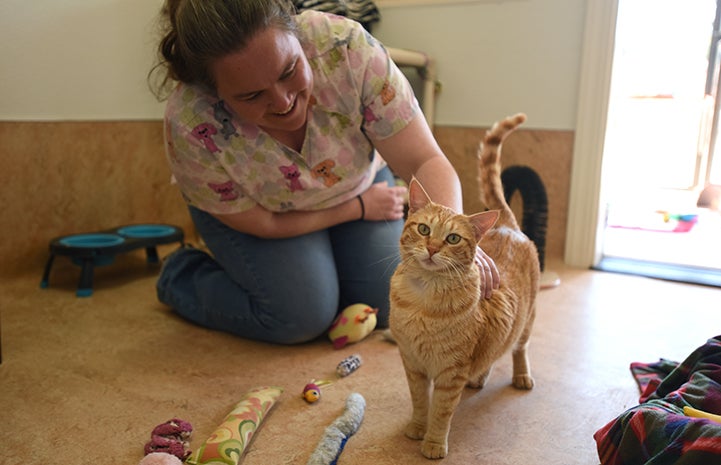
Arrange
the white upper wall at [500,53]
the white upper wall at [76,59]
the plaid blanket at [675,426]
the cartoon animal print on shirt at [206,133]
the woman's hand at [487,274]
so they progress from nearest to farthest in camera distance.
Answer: the plaid blanket at [675,426] < the woman's hand at [487,274] < the cartoon animal print on shirt at [206,133] < the white upper wall at [76,59] < the white upper wall at [500,53]

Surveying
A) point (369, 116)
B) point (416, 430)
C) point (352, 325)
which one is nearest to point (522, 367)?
point (416, 430)

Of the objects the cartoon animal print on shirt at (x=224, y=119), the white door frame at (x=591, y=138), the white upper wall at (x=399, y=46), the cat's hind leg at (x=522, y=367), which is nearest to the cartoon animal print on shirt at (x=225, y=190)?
the cartoon animal print on shirt at (x=224, y=119)

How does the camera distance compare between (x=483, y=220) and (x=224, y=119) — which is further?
(x=224, y=119)

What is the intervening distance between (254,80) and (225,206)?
42 centimetres

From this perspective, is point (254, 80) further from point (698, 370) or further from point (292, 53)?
point (698, 370)

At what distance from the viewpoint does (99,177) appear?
206 centimetres

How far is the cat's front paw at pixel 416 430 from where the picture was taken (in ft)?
3.38

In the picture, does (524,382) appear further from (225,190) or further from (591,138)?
(591,138)

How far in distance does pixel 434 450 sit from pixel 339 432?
18cm

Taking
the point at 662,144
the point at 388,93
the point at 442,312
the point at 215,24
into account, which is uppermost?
the point at 215,24

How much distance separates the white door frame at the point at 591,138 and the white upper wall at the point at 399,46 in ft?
0.16

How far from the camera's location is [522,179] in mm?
1994

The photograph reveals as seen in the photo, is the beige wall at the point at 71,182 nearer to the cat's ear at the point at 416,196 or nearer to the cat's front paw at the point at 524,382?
the cat's ear at the point at 416,196

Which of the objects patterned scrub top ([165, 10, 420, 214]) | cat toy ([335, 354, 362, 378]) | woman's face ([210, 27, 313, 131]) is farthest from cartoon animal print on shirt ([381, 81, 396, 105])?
cat toy ([335, 354, 362, 378])
